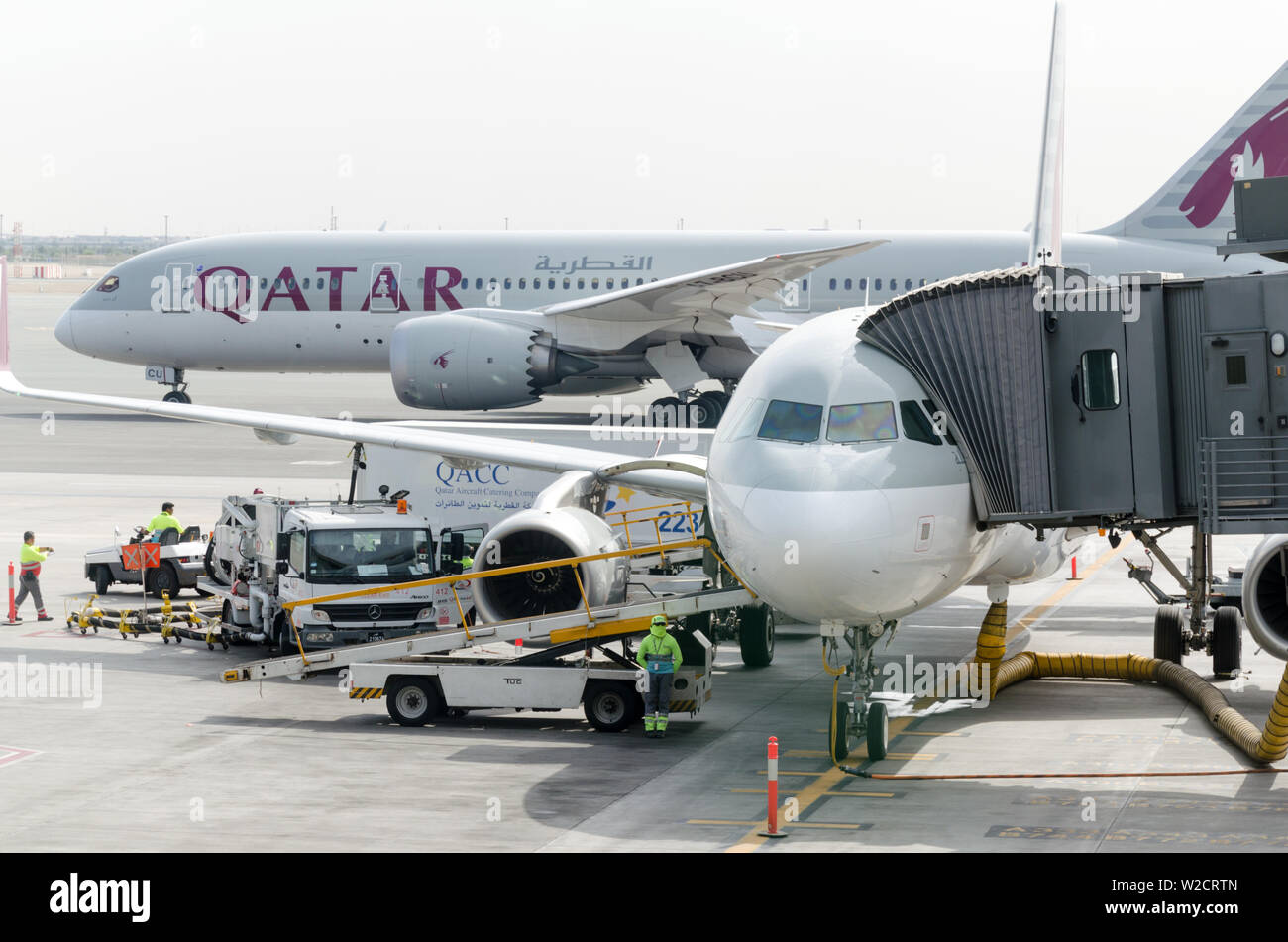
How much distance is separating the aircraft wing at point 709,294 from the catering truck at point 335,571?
17584mm

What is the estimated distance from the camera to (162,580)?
2808 centimetres

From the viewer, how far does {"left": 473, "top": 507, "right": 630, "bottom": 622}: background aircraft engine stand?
2198cm

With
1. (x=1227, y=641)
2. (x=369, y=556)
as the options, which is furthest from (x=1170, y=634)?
(x=369, y=556)

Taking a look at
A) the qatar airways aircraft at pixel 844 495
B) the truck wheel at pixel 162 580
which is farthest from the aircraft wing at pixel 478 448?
the qatar airways aircraft at pixel 844 495

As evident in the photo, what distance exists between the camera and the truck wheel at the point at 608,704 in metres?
18.7

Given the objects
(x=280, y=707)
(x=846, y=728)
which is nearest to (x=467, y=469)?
(x=280, y=707)

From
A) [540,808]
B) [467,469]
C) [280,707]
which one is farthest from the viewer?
[467,469]

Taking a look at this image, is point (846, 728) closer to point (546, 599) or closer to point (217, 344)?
point (546, 599)

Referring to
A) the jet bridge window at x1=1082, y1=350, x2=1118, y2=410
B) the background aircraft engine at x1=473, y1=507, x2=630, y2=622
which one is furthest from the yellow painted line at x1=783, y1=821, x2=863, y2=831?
the background aircraft engine at x1=473, y1=507, x2=630, y2=622

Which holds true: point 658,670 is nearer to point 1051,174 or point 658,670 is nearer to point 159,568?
point 1051,174

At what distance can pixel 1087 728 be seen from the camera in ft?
61.8

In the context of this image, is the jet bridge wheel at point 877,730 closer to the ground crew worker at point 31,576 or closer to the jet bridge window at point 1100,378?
the jet bridge window at point 1100,378

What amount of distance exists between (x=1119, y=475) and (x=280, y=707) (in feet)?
34.8

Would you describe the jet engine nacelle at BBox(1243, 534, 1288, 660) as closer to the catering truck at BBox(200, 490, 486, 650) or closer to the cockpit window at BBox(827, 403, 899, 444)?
the cockpit window at BBox(827, 403, 899, 444)
